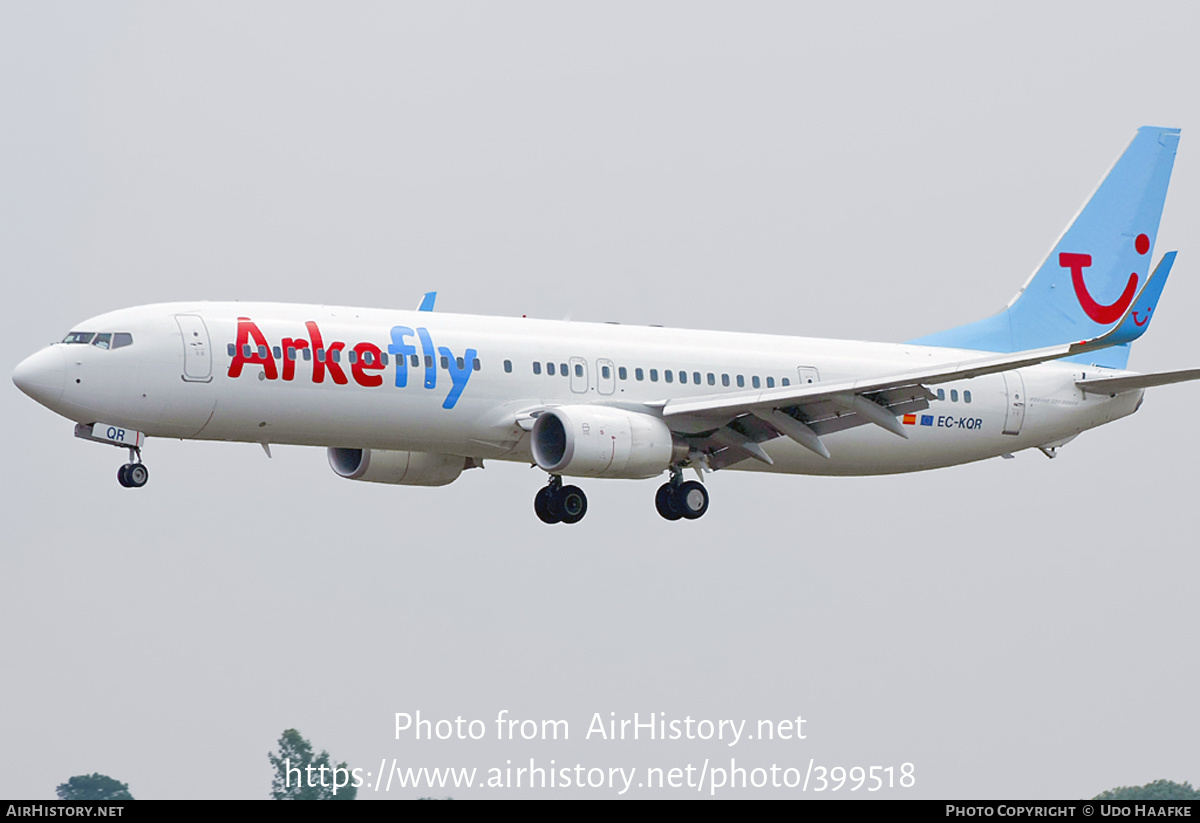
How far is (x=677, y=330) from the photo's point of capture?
51812mm

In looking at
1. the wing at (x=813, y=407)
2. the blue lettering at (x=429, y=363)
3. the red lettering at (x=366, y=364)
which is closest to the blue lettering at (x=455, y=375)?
the blue lettering at (x=429, y=363)

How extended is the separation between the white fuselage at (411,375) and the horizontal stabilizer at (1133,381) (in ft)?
10.8

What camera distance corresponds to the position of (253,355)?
4547cm

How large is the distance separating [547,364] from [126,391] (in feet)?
30.3

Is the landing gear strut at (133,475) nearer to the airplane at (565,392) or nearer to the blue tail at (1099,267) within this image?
the airplane at (565,392)

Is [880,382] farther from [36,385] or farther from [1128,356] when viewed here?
[36,385]

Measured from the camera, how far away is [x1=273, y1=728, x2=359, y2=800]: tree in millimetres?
57156

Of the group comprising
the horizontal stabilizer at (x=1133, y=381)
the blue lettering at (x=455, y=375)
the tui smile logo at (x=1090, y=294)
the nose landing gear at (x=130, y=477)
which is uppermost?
the tui smile logo at (x=1090, y=294)

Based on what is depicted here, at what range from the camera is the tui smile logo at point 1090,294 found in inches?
2323

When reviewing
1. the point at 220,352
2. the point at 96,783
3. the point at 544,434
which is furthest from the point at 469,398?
the point at 96,783

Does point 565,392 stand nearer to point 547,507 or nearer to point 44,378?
point 547,507

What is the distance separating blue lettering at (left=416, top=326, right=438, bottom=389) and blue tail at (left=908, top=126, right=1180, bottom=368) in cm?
Answer: 1633

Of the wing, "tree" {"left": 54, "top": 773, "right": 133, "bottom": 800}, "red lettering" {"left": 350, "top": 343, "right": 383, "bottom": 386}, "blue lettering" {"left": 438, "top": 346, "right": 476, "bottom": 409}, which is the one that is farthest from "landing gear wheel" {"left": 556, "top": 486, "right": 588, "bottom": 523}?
"tree" {"left": 54, "top": 773, "right": 133, "bottom": 800}
